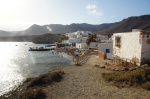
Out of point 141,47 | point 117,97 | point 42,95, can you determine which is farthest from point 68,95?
point 141,47

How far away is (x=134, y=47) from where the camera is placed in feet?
74.9

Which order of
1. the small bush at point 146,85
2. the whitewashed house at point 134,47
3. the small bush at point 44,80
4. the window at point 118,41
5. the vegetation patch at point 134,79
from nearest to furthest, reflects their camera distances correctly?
the small bush at point 146,85
the vegetation patch at point 134,79
the small bush at point 44,80
the whitewashed house at point 134,47
the window at point 118,41

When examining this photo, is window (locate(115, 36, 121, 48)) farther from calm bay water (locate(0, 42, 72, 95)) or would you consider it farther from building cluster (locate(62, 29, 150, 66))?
calm bay water (locate(0, 42, 72, 95))

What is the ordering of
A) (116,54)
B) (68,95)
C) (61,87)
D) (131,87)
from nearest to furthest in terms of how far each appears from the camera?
(68,95) → (131,87) → (61,87) → (116,54)

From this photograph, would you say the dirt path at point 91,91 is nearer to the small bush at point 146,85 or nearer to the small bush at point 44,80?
the small bush at point 146,85

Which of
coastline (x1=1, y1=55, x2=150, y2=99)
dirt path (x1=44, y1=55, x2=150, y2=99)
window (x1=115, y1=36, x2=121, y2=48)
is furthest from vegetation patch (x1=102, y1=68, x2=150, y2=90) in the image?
window (x1=115, y1=36, x2=121, y2=48)

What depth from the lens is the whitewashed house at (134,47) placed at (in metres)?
21.3

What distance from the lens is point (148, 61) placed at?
21453 millimetres

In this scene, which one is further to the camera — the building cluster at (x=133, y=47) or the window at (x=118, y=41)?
the window at (x=118, y=41)

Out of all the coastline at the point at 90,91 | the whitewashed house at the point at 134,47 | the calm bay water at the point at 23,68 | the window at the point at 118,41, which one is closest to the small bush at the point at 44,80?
Answer: the coastline at the point at 90,91

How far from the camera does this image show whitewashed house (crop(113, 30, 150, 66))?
838 inches

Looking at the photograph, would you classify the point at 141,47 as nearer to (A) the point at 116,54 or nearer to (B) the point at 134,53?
(B) the point at 134,53

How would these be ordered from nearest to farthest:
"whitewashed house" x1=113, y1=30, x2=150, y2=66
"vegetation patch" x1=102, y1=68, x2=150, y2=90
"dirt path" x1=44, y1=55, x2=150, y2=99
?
"dirt path" x1=44, y1=55, x2=150, y2=99
"vegetation patch" x1=102, y1=68, x2=150, y2=90
"whitewashed house" x1=113, y1=30, x2=150, y2=66

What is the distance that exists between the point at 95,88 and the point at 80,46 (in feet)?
167
